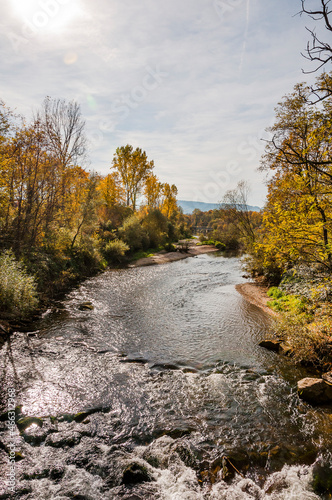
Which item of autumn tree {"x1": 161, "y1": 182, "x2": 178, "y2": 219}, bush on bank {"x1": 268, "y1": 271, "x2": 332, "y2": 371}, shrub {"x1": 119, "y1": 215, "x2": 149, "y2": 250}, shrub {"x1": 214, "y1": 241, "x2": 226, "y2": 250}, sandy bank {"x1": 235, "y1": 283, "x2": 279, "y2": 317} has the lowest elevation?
sandy bank {"x1": 235, "y1": 283, "x2": 279, "y2": 317}

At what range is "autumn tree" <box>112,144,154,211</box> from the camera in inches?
1508

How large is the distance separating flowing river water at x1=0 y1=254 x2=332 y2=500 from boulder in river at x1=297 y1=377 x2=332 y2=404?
0.67 ft

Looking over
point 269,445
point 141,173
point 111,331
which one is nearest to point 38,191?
point 111,331

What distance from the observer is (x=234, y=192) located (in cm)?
3175

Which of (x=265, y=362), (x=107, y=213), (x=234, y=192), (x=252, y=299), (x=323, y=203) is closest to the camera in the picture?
(x=323, y=203)

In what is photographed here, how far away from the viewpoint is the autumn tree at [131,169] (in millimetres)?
38312

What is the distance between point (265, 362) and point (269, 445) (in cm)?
324

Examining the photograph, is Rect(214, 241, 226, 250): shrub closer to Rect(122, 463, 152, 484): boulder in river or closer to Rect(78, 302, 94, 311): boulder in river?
Rect(78, 302, 94, 311): boulder in river

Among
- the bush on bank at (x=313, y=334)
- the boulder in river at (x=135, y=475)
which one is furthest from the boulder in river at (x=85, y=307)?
the bush on bank at (x=313, y=334)

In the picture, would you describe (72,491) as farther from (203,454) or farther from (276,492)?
(276,492)

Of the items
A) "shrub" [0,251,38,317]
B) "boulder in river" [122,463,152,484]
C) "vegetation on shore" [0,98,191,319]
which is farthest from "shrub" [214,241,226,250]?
"boulder in river" [122,463,152,484]

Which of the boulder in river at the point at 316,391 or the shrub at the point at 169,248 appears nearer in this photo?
the boulder in river at the point at 316,391

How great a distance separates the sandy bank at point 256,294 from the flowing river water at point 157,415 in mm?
2710

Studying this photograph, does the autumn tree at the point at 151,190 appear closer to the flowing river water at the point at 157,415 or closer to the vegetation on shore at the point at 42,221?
the vegetation on shore at the point at 42,221
